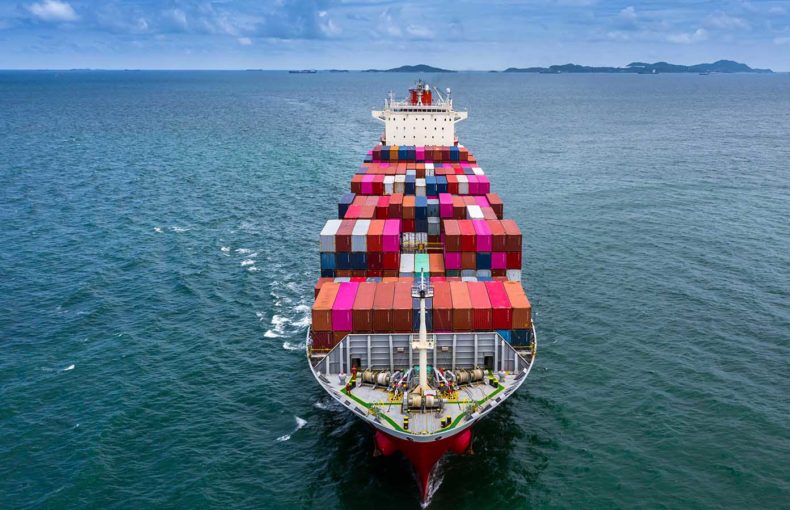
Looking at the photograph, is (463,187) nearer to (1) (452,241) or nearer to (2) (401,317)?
(1) (452,241)

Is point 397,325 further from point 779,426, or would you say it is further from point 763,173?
point 763,173

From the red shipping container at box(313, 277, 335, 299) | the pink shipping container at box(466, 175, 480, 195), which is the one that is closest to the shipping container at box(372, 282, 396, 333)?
the red shipping container at box(313, 277, 335, 299)

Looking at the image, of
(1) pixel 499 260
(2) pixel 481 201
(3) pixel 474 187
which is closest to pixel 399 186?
(3) pixel 474 187

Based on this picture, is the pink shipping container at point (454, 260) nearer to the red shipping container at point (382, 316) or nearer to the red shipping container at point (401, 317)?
the red shipping container at point (401, 317)

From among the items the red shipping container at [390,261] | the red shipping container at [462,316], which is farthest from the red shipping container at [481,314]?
the red shipping container at [390,261]

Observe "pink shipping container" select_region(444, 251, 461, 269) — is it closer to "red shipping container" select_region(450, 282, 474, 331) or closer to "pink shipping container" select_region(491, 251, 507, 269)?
"pink shipping container" select_region(491, 251, 507, 269)

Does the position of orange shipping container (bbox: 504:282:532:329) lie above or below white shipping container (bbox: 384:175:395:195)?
below
